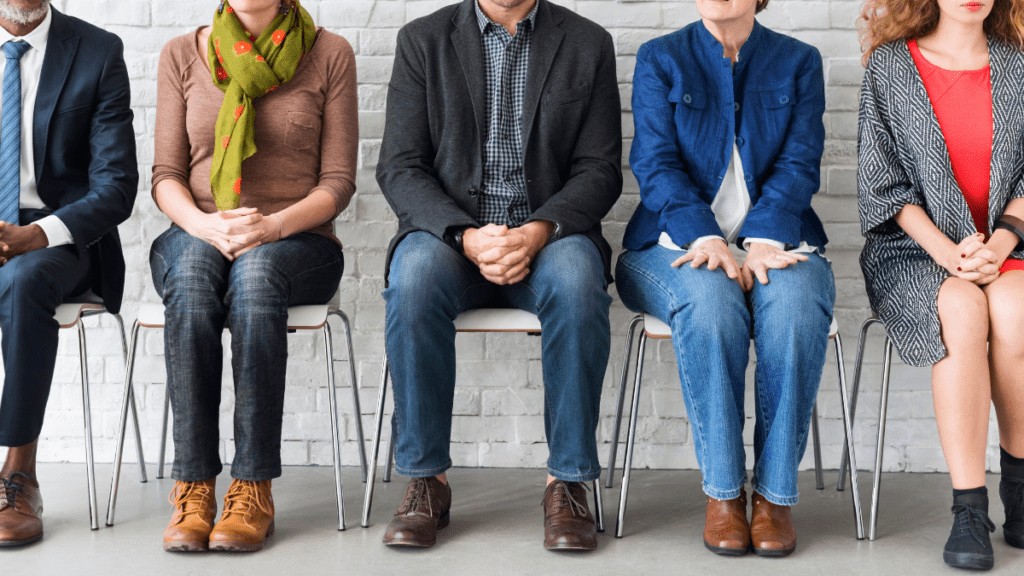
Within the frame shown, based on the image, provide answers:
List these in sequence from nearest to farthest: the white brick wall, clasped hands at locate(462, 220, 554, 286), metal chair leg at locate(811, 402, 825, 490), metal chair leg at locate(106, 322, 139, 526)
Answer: clasped hands at locate(462, 220, 554, 286) < metal chair leg at locate(106, 322, 139, 526) < metal chair leg at locate(811, 402, 825, 490) < the white brick wall

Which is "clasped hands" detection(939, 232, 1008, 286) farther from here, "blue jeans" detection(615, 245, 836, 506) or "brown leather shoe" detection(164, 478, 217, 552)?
"brown leather shoe" detection(164, 478, 217, 552)

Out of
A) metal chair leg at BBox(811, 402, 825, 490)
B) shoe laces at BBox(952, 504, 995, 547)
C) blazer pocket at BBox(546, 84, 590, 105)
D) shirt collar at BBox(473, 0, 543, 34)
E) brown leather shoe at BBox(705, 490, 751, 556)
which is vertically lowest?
metal chair leg at BBox(811, 402, 825, 490)

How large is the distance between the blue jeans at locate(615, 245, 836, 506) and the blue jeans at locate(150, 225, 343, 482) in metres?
0.89

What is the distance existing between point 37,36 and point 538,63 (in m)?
1.23

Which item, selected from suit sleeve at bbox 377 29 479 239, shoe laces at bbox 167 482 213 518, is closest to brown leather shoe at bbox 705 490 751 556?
suit sleeve at bbox 377 29 479 239

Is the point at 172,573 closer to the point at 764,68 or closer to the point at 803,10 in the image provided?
the point at 764,68

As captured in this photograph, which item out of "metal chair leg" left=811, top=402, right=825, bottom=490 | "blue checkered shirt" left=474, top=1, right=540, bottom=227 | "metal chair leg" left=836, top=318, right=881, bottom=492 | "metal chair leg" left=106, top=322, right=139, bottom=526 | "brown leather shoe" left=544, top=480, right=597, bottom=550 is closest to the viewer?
"brown leather shoe" left=544, top=480, right=597, bottom=550

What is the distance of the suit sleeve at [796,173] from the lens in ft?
7.55

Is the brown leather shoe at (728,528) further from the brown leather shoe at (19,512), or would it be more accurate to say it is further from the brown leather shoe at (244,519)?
the brown leather shoe at (19,512)

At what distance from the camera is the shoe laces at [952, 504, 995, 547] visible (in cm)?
206

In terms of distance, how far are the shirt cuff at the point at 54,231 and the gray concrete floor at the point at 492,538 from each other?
25.9 inches

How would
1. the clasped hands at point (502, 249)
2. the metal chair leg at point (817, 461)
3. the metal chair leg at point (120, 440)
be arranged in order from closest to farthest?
the clasped hands at point (502, 249) → the metal chair leg at point (120, 440) → the metal chair leg at point (817, 461)

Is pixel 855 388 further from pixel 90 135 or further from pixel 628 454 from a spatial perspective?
pixel 90 135

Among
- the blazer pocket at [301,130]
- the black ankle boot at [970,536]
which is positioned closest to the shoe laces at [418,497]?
the blazer pocket at [301,130]
